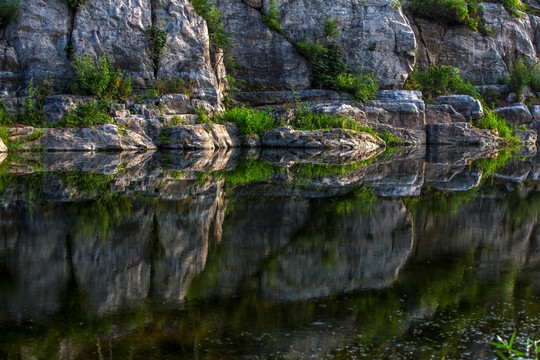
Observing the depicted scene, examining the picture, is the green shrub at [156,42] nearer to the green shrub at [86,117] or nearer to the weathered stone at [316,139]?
the green shrub at [86,117]

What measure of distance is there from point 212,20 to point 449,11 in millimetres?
11481

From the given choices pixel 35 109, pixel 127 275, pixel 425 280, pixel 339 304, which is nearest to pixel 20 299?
pixel 127 275

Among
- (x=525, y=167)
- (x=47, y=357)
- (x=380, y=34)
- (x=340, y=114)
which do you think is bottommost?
(x=47, y=357)

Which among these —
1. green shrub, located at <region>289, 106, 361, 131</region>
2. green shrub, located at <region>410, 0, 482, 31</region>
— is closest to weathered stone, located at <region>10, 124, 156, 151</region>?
green shrub, located at <region>289, 106, 361, 131</region>

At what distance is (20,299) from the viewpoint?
333 cm

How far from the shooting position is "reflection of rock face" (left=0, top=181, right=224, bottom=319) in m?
3.46

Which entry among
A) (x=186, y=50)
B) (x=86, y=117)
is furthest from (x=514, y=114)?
(x=86, y=117)

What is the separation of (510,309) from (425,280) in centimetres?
66

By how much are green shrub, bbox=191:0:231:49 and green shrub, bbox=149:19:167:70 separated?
7.07 feet

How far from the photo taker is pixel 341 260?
4301mm

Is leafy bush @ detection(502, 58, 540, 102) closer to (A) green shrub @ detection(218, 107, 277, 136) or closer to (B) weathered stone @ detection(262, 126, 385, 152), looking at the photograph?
(B) weathered stone @ detection(262, 126, 385, 152)

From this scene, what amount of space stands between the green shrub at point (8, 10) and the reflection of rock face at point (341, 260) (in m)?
15.3

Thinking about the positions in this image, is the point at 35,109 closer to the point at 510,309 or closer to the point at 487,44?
the point at 510,309

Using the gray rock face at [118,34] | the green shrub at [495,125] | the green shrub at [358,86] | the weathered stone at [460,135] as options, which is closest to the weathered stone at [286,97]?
the green shrub at [358,86]
